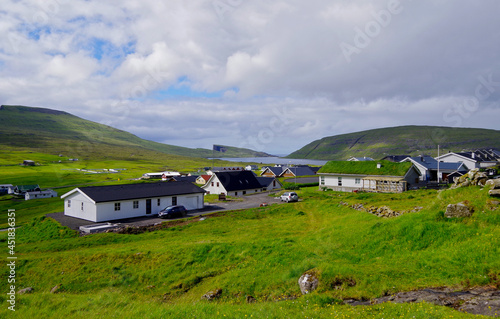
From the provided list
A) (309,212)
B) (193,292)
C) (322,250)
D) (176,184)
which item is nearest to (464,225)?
(322,250)

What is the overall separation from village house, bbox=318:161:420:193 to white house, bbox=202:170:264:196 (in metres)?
18.8

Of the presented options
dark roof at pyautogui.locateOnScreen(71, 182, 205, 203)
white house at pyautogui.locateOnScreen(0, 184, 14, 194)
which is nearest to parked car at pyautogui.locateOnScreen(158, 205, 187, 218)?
dark roof at pyautogui.locateOnScreen(71, 182, 205, 203)

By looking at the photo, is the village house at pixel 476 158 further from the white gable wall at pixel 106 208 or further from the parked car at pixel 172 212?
the white gable wall at pixel 106 208

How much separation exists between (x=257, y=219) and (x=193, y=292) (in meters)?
22.0

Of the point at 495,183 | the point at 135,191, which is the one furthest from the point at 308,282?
the point at 135,191

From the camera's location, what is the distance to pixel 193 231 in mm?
31000

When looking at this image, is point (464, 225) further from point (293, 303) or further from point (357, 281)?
point (293, 303)

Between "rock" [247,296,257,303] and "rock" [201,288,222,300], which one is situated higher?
"rock" [247,296,257,303]

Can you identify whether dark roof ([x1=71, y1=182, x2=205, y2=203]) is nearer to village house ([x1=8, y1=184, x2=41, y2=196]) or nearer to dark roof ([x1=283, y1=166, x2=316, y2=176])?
dark roof ([x1=283, y1=166, x2=316, y2=176])

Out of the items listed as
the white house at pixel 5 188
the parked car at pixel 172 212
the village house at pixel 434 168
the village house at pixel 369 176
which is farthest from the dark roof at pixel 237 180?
the white house at pixel 5 188

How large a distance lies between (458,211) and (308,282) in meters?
10.3

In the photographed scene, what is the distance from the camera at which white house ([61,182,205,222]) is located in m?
39.1

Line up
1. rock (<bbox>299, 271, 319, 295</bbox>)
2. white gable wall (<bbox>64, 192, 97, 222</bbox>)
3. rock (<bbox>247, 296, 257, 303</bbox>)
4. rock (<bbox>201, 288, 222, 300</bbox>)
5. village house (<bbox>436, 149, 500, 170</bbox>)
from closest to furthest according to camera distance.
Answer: rock (<bbox>299, 271, 319, 295</bbox>) < rock (<bbox>247, 296, 257, 303</bbox>) < rock (<bbox>201, 288, 222, 300</bbox>) < white gable wall (<bbox>64, 192, 97, 222</bbox>) < village house (<bbox>436, 149, 500, 170</bbox>)

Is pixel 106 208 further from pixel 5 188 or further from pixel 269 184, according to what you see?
pixel 5 188
